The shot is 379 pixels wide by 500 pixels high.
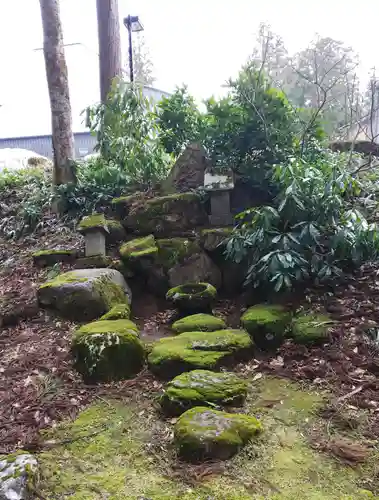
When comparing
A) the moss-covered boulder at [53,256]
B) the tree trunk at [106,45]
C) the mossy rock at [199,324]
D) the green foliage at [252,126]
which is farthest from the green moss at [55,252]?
the tree trunk at [106,45]

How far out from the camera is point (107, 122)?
6305 mm

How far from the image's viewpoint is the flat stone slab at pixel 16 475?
73.2 inches

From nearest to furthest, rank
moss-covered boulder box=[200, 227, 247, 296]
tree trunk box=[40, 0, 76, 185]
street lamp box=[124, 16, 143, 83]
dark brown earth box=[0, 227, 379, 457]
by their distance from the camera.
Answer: dark brown earth box=[0, 227, 379, 457] < moss-covered boulder box=[200, 227, 247, 296] < tree trunk box=[40, 0, 76, 185] < street lamp box=[124, 16, 143, 83]

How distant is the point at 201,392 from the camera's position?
2.64m

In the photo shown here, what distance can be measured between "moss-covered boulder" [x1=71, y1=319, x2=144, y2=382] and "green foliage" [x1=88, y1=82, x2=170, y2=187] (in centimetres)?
337

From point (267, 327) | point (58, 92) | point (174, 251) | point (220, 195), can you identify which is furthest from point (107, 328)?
point (58, 92)

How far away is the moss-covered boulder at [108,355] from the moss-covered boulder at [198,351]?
0.50 ft

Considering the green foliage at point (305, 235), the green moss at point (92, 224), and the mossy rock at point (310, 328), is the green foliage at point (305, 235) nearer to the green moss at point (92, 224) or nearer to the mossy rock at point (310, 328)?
the mossy rock at point (310, 328)

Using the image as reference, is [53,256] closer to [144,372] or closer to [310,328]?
Result: [144,372]

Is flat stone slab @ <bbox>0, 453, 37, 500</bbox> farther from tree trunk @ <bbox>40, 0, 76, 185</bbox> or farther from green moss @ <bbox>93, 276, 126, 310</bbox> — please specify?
tree trunk @ <bbox>40, 0, 76, 185</bbox>

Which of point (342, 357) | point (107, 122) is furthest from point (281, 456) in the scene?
point (107, 122)

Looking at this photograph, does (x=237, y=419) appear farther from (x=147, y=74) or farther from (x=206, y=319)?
(x=147, y=74)

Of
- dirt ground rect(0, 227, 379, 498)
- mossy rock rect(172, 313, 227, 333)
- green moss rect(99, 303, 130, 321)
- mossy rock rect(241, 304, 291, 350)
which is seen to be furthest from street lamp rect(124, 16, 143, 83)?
mossy rock rect(241, 304, 291, 350)

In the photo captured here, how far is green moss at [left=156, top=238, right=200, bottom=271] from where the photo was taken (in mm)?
4938
